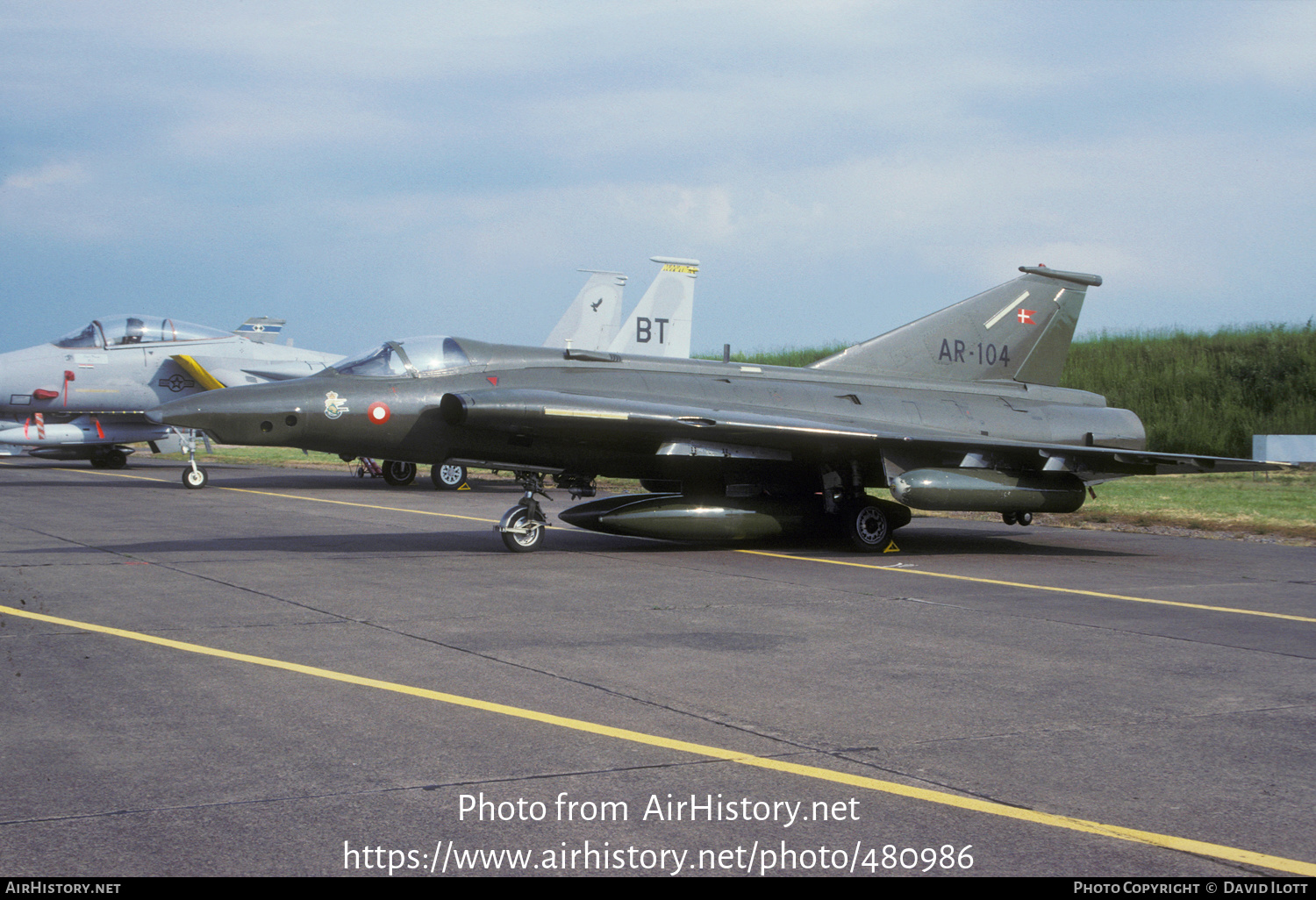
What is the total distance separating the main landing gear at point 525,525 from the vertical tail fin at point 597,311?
1372cm

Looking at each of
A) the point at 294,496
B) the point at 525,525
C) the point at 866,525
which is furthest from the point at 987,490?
the point at 294,496

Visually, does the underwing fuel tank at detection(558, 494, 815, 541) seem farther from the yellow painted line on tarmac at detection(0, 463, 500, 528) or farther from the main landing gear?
the yellow painted line on tarmac at detection(0, 463, 500, 528)

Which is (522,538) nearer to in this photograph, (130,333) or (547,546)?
(547,546)

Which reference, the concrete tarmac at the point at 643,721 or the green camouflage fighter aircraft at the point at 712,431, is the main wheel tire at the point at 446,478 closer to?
the green camouflage fighter aircraft at the point at 712,431

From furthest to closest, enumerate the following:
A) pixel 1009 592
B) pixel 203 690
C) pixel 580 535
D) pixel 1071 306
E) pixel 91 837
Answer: pixel 1071 306
pixel 580 535
pixel 1009 592
pixel 203 690
pixel 91 837

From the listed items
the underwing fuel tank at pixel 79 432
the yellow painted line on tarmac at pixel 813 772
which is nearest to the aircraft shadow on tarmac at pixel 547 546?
the yellow painted line on tarmac at pixel 813 772

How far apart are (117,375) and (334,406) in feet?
50.6

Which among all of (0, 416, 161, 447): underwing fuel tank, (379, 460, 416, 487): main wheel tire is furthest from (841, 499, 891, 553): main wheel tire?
(0, 416, 161, 447): underwing fuel tank

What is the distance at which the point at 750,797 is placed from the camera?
4148mm

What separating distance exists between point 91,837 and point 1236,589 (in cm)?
960

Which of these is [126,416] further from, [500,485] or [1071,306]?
[1071,306]

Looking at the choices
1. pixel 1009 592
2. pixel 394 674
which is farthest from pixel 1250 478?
pixel 394 674

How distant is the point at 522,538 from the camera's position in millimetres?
12266

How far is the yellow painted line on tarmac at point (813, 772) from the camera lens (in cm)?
364
